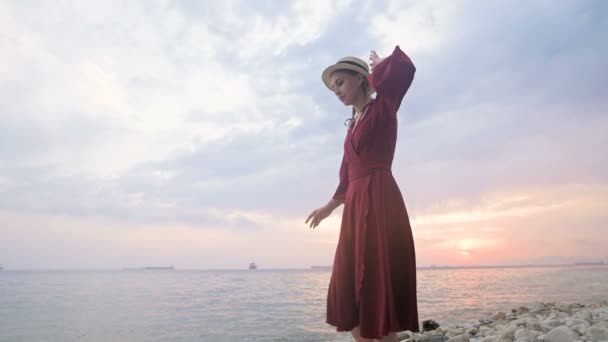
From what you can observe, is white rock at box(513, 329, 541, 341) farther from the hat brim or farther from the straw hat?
the straw hat

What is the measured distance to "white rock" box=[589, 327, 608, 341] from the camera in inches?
155

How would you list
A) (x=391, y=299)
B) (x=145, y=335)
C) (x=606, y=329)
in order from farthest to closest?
(x=145, y=335) < (x=606, y=329) < (x=391, y=299)

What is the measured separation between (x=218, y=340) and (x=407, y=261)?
703 cm

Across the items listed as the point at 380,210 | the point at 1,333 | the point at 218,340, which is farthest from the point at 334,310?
the point at 1,333

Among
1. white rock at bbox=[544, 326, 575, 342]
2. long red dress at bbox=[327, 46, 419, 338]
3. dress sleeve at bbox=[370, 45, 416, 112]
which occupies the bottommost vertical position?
white rock at bbox=[544, 326, 575, 342]

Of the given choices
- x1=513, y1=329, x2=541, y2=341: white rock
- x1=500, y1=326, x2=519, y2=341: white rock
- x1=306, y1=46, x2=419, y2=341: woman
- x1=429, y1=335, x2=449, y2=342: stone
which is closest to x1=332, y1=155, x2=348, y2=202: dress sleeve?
x1=306, y1=46, x2=419, y2=341: woman

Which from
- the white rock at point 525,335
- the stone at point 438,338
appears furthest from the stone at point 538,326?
the stone at point 438,338

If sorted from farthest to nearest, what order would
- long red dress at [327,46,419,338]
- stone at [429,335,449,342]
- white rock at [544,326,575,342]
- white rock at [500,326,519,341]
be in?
1. stone at [429,335,449,342]
2. white rock at [500,326,519,341]
3. white rock at [544,326,575,342]
4. long red dress at [327,46,419,338]

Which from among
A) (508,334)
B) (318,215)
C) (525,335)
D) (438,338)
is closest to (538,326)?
(508,334)

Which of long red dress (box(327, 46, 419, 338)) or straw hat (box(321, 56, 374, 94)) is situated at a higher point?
straw hat (box(321, 56, 374, 94))

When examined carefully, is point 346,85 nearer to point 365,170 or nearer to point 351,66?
point 351,66

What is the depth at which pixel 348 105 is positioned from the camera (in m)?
2.82

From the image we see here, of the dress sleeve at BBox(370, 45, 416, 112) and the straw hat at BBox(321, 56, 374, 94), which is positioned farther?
the straw hat at BBox(321, 56, 374, 94)

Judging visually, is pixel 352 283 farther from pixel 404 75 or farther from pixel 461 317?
pixel 461 317
